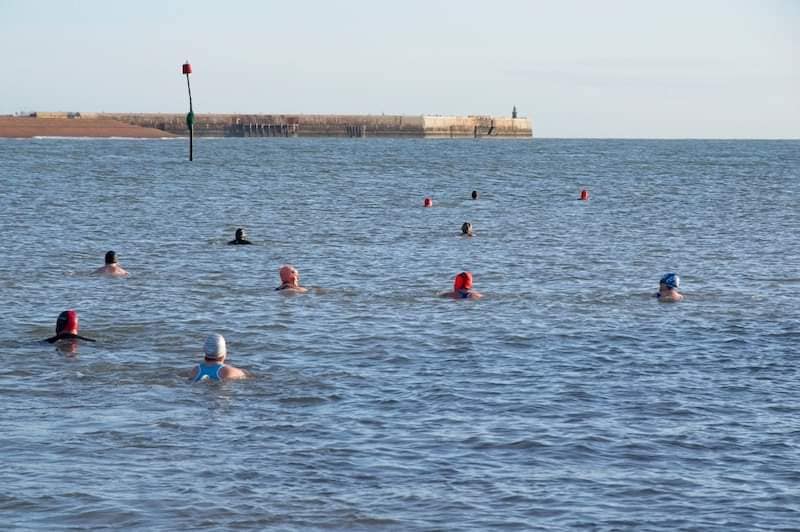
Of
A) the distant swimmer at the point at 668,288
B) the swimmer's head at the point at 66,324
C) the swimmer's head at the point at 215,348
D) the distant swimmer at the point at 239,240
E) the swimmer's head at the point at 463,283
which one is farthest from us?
the distant swimmer at the point at 239,240

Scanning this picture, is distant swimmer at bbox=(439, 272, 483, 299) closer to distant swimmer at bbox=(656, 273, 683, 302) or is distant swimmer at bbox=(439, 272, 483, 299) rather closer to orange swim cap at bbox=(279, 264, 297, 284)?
orange swim cap at bbox=(279, 264, 297, 284)

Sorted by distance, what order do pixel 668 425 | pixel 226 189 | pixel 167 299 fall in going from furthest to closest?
pixel 226 189
pixel 167 299
pixel 668 425

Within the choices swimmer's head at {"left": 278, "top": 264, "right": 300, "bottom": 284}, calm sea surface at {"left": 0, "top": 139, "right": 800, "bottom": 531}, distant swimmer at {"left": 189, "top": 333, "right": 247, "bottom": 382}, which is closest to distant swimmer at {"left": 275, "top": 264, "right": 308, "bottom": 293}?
swimmer's head at {"left": 278, "top": 264, "right": 300, "bottom": 284}

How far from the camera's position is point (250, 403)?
1875cm

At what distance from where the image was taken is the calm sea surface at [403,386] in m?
14.3

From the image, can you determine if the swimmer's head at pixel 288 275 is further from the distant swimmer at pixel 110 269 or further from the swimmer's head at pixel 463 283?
the distant swimmer at pixel 110 269

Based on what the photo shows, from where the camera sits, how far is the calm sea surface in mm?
14273

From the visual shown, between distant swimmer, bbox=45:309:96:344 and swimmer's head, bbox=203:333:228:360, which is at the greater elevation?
swimmer's head, bbox=203:333:228:360

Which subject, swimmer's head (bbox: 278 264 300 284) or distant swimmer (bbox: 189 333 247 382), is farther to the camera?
swimmer's head (bbox: 278 264 300 284)

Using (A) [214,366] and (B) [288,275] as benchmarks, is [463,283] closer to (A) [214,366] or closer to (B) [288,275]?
(B) [288,275]

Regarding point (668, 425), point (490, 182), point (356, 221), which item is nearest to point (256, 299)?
point (668, 425)

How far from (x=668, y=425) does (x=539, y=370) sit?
3910 millimetres

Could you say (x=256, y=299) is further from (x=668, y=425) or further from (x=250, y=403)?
(x=668, y=425)

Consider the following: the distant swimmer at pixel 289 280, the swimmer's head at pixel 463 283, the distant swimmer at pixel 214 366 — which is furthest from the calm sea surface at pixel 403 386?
the distant swimmer at pixel 289 280
